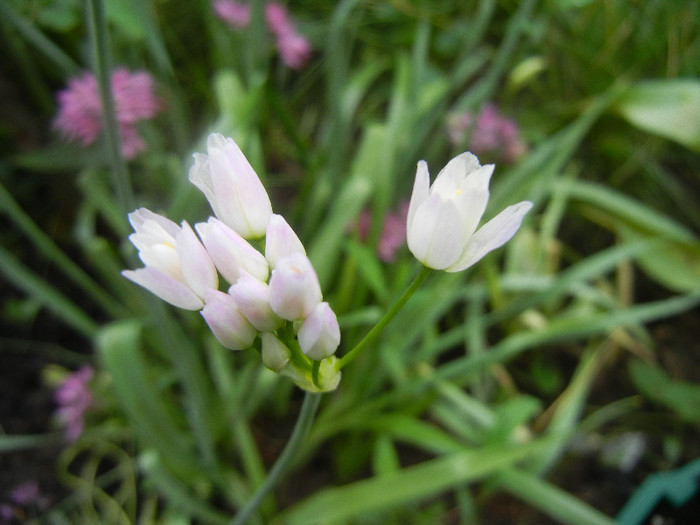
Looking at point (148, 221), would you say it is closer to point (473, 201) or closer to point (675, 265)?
point (473, 201)

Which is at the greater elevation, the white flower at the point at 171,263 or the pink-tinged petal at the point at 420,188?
the pink-tinged petal at the point at 420,188

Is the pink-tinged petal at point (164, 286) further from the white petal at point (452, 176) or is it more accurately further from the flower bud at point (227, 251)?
the white petal at point (452, 176)

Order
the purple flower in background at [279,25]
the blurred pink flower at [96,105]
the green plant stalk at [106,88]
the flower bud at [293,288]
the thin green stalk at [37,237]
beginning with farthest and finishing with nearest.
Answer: the purple flower in background at [279,25], the blurred pink flower at [96,105], the thin green stalk at [37,237], the green plant stalk at [106,88], the flower bud at [293,288]

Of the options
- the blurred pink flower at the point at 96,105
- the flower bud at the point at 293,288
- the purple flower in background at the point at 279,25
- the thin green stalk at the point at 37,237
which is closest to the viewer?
the flower bud at the point at 293,288

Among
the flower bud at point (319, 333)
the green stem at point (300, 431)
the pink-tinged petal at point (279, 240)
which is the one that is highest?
the pink-tinged petal at point (279, 240)

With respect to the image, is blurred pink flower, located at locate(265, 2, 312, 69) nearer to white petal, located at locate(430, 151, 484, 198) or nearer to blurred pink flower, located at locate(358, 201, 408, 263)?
blurred pink flower, located at locate(358, 201, 408, 263)

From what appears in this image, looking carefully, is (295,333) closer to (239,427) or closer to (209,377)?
(239,427)

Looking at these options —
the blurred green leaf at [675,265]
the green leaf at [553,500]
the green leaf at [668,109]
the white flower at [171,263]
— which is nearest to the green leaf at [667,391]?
the blurred green leaf at [675,265]

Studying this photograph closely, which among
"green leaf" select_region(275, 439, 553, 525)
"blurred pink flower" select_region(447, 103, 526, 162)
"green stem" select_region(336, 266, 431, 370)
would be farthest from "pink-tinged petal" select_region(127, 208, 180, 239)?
"blurred pink flower" select_region(447, 103, 526, 162)
